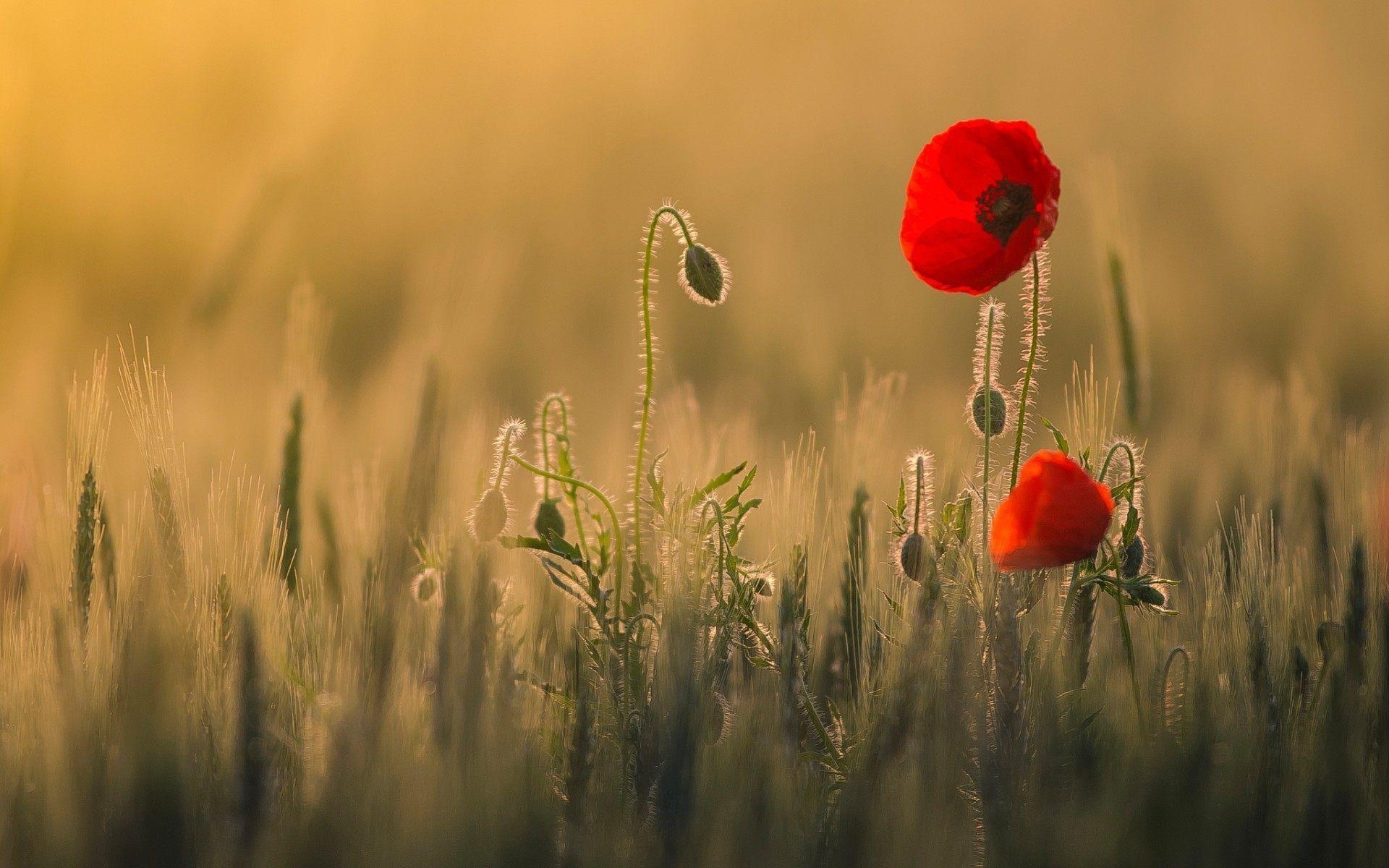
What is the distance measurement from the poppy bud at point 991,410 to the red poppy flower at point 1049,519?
5.1 inches

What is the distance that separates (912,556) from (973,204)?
0.32 m

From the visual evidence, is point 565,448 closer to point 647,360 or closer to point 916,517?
point 647,360

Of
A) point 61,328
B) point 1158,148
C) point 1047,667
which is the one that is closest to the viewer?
point 1047,667

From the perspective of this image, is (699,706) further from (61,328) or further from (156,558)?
(61,328)

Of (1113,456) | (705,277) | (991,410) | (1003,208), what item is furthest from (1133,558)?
(705,277)

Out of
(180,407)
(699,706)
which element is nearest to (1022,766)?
(699,706)

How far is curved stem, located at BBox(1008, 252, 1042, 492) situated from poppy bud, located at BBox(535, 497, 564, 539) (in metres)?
0.40

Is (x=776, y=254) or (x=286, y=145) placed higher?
(x=776, y=254)

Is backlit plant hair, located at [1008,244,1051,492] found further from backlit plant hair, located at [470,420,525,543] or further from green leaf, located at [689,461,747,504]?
backlit plant hair, located at [470,420,525,543]

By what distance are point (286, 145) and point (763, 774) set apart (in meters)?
1.25

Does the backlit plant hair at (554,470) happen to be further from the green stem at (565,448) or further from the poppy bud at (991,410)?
the poppy bud at (991,410)

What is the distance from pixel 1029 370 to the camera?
1.10m

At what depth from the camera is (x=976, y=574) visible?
961 mm

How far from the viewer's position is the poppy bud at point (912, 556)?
1.06 meters
